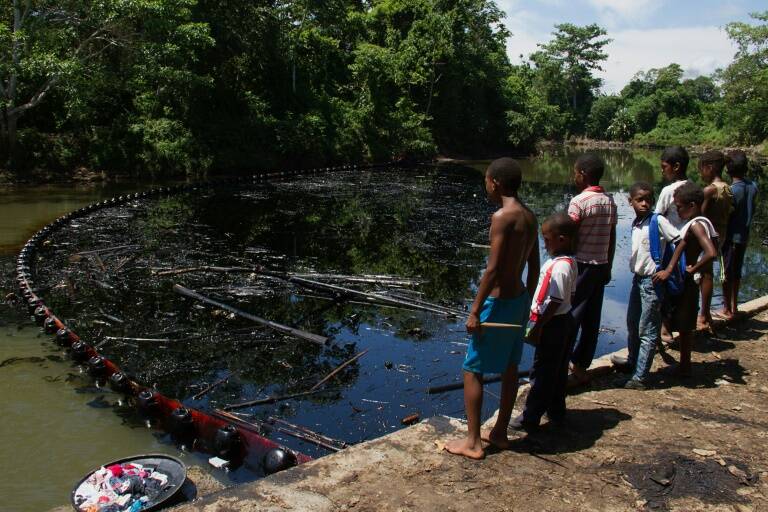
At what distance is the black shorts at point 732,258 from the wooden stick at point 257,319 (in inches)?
170

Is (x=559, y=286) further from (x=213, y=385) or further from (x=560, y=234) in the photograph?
(x=213, y=385)

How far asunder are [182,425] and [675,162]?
4.49 m

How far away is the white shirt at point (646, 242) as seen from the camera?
472cm

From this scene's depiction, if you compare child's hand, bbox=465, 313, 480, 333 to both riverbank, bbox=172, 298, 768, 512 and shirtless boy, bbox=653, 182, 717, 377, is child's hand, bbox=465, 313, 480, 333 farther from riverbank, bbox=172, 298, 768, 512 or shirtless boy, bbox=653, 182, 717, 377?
shirtless boy, bbox=653, 182, 717, 377

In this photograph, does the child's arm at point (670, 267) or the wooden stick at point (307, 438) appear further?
the wooden stick at point (307, 438)

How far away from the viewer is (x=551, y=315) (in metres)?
3.80

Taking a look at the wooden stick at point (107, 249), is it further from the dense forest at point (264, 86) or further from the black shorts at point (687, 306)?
the black shorts at point (687, 306)

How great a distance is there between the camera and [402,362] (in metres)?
6.81

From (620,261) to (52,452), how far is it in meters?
10.3

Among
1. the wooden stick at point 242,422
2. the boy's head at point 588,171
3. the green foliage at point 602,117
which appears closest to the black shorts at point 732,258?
the boy's head at point 588,171

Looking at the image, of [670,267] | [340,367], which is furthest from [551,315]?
[340,367]

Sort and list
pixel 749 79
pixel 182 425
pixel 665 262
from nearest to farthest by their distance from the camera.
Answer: pixel 665 262
pixel 182 425
pixel 749 79

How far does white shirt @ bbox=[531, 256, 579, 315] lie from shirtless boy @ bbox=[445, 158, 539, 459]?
104 mm

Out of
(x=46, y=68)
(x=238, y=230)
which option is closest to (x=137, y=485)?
(x=238, y=230)
